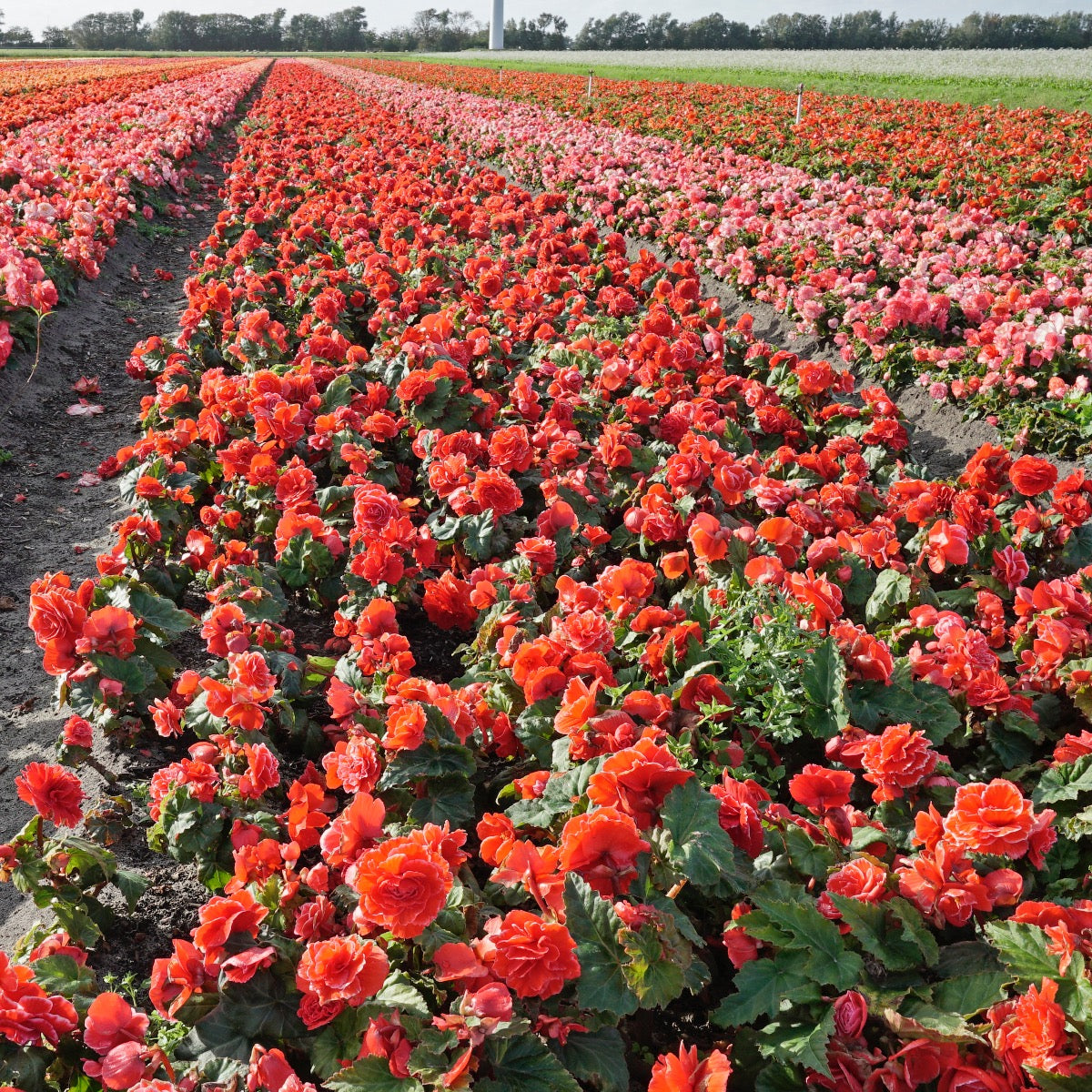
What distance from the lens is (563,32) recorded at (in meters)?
83.4

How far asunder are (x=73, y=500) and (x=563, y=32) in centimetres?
9383

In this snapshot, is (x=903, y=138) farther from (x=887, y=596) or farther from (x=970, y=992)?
(x=970, y=992)

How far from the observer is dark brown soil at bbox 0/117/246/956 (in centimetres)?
249

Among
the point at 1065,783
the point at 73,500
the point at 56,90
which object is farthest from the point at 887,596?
the point at 56,90

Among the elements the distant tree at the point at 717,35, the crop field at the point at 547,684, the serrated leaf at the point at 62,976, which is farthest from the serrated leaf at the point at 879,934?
the distant tree at the point at 717,35

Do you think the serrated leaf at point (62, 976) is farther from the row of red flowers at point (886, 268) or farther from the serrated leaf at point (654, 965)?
the row of red flowers at point (886, 268)

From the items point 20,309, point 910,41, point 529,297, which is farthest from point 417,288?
point 910,41

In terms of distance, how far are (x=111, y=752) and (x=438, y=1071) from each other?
2061 mm

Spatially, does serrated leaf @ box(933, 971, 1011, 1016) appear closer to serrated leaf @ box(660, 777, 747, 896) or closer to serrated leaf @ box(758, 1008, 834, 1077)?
serrated leaf @ box(758, 1008, 834, 1077)

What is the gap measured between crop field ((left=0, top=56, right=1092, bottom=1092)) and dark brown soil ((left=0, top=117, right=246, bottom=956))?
2 cm

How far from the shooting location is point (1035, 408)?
5.27m

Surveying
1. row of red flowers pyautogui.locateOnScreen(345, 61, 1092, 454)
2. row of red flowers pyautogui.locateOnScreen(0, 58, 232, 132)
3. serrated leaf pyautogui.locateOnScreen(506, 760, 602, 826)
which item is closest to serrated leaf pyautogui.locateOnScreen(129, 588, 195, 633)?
serrated leaf pyautogui.locateOnScreen(506, 760, 602, 826)

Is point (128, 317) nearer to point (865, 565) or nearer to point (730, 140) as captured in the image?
point (865, 565)

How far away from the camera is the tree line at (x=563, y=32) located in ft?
209
